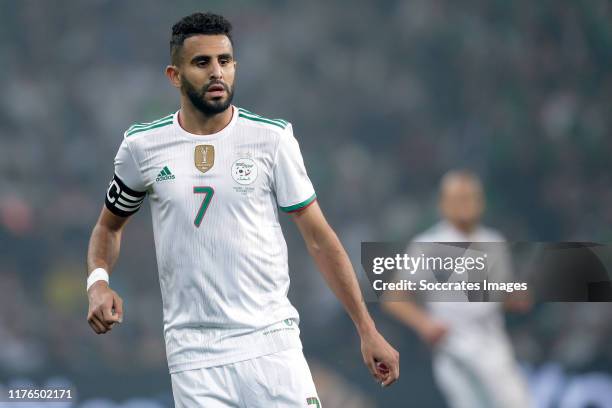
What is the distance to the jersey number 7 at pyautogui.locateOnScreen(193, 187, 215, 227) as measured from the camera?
11.4 ft

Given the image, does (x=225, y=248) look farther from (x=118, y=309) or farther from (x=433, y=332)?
(x=433, y=332)

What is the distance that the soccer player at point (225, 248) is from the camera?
11.2 feet

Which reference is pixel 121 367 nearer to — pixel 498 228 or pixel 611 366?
pixel 498 228

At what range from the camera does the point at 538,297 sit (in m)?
6.96

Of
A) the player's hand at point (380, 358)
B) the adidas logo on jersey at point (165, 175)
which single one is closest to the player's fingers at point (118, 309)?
the adidas logo on jersey at point (165, 175)

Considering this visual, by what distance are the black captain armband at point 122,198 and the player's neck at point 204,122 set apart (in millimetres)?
327

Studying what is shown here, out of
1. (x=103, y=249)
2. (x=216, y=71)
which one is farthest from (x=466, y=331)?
(x=216, y=71)

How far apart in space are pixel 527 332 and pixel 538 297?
0.86 feet

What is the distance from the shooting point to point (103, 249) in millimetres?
3770

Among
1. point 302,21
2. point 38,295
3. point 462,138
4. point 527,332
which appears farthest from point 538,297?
point 38,295

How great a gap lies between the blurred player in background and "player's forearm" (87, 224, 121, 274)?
345 centimetres

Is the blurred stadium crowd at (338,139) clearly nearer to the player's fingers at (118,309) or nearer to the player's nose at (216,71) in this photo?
the player's nose at (216,71)

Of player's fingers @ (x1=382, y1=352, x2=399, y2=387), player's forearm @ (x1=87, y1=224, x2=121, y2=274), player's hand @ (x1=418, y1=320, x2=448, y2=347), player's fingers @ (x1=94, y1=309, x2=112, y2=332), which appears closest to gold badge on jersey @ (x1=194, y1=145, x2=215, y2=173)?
player's forearm @ (x1=87, y1=224, x2=121, y2=274)

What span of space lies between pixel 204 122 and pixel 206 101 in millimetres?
88
